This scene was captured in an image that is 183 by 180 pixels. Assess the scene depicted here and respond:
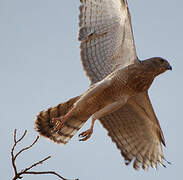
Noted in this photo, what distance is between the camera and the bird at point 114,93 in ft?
23.3

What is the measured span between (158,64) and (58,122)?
2.16 m

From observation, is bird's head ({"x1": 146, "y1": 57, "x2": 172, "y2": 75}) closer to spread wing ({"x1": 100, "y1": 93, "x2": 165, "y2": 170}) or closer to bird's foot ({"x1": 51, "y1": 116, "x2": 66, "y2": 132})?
spread wing ({"x1": 100, "y1": 93, "x2": 165, "y2": 170})

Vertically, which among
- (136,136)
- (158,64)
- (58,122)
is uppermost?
(158,64)

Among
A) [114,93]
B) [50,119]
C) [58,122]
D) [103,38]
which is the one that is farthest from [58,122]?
[103,38]

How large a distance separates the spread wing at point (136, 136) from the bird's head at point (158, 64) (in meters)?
1.30

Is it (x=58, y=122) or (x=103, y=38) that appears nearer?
(x=58, y=122)

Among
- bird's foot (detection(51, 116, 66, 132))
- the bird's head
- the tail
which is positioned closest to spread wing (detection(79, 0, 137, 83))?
the bird's head

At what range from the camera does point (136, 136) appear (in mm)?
8375

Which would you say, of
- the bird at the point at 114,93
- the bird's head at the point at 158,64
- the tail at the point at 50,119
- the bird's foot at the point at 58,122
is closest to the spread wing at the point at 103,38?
the bird at the point at 114,93

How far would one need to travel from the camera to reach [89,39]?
771 centimetres

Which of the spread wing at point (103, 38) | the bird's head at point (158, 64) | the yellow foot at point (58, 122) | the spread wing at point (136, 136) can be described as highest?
the spread wing at point (103, 38)

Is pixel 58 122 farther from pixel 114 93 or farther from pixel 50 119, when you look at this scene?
pixel 114 93

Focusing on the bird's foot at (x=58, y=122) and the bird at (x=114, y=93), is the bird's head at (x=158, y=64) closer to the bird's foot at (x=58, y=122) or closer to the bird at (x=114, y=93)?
the bird at (x=114, y=93)

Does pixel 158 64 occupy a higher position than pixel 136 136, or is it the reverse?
pixel 158 64
